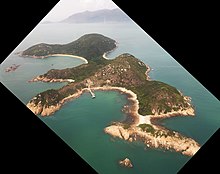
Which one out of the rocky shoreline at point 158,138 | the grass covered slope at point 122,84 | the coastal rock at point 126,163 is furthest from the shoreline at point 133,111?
the coastal rock at point 126,163

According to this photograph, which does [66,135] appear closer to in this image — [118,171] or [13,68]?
[118,171]

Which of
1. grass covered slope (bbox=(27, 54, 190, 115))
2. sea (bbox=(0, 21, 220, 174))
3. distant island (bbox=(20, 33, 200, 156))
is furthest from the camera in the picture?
grass covered slope (bbox=(27, 54, 190, 115))

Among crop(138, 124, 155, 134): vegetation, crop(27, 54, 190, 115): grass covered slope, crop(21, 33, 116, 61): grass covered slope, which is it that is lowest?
crop(138, 124, 155, 134): vegetation

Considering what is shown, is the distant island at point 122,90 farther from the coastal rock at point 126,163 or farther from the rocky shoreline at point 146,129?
the coastal rock at point 126,163

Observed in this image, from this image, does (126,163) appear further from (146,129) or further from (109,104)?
(109,104)

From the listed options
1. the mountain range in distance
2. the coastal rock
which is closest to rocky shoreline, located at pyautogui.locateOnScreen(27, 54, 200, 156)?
the coastal rock

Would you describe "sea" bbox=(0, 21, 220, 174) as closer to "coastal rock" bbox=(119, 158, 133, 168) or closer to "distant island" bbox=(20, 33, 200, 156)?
"coastal rock" bbox=(119, 158, 133, 168)

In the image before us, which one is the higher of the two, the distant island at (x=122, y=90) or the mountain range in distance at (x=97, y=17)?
the mountain range in distance at (x=97, y=17)

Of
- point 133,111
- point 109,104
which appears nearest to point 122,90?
point 109,104
